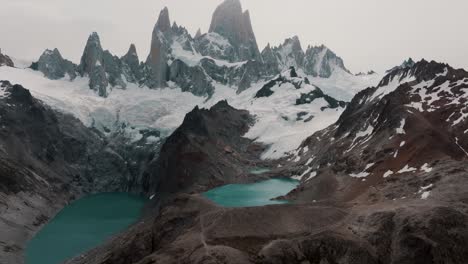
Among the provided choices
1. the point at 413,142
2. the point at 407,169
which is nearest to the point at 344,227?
the point at 407,169

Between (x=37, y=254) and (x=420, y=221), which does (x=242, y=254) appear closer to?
(x=420, y=221)

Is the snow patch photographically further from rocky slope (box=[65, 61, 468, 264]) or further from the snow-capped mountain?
rocky slope (box=[65, 61, 468, 264])

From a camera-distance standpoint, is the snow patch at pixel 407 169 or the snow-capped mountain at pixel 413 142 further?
the snow-capped mountain at pixel 413 142

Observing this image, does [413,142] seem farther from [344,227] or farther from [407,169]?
[344,227]

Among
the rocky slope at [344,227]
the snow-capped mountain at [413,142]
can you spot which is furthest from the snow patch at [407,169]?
the rocky slope at [344,227]

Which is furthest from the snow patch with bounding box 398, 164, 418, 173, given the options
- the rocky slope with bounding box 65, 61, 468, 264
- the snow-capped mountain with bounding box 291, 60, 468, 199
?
the rocky slope with bounding box 65, 61, 468, 264

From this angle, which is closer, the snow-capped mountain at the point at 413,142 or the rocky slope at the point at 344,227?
the rocky slope at the point at 344,227

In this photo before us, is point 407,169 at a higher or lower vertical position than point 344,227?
higher

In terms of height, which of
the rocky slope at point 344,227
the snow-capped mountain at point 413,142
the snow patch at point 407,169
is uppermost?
the snow-capped mountain at point 413,142

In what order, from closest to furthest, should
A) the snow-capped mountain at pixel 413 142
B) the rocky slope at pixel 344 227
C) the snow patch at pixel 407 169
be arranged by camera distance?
1. the rocky slope at pixel 344 227
2. the snow patch at pixel 407 169
3. the snow-capped mountain at pixel 413 142

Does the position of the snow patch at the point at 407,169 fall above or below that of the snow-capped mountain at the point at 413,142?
below

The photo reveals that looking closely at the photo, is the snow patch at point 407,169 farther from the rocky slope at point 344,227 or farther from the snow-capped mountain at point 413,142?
the rocky slope at point 344,227

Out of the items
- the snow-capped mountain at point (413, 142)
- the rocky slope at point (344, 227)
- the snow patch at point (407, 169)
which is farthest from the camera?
the snow-capped mountain at point (413, 142)
